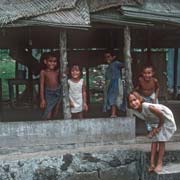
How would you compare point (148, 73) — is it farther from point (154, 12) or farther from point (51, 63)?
point (51, 63)

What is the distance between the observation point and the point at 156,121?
665 centimetres

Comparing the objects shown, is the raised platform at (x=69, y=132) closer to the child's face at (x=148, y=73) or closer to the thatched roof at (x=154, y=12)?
the child's face at (x=148, y=73)

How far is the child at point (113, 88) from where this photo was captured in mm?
7992

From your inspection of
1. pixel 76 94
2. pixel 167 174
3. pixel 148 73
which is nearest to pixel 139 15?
pixel 148 73

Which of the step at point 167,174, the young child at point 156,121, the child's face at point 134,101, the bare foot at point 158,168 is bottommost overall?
the step at point 167,174

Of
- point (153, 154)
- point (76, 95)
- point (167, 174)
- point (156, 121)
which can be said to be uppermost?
point (76, 95)

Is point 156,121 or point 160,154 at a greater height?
point 156,121

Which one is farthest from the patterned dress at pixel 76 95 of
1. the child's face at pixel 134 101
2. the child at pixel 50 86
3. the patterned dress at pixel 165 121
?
the child's face at pixel 134 101

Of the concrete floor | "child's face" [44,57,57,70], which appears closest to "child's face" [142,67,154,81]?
the concrete floor

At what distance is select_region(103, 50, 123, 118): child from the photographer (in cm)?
799

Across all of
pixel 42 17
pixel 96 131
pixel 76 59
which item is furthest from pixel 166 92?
pixel 42 17

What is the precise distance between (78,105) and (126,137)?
0.99 m

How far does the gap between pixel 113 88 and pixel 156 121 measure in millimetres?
1623

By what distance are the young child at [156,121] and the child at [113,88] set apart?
133 centimetres
